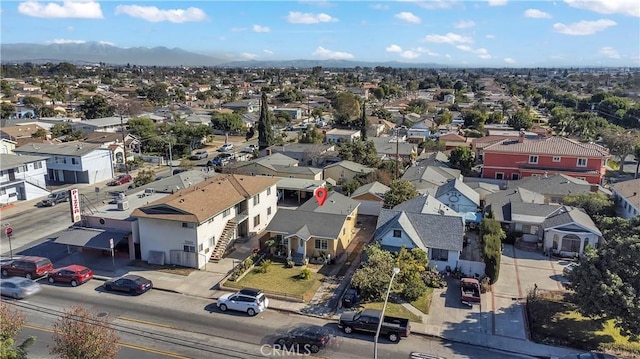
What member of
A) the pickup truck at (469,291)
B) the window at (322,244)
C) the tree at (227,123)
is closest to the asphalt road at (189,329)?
the pickup truck at (469,291)

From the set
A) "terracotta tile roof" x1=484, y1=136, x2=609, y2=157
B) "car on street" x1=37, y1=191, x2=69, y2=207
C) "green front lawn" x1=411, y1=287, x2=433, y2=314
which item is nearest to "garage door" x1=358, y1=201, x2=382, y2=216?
"green front lawn" x1=411, y1=287, x2=433, y2=314

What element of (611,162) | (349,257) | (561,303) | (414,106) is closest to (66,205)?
(349,257)

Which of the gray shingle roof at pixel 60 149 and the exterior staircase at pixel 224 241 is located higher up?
the gray shingle roof at pixel 60 149

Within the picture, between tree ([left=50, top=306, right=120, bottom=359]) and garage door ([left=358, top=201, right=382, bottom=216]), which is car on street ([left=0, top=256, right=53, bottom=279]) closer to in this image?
tree ([left=50, top=306, right=120, bottom=359])

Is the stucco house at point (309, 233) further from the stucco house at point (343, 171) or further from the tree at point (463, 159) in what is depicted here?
the tree at point (463, 159)

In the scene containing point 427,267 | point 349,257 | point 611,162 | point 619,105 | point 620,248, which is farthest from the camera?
point 619,105

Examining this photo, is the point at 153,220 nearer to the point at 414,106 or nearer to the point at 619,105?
the point at 414,106
